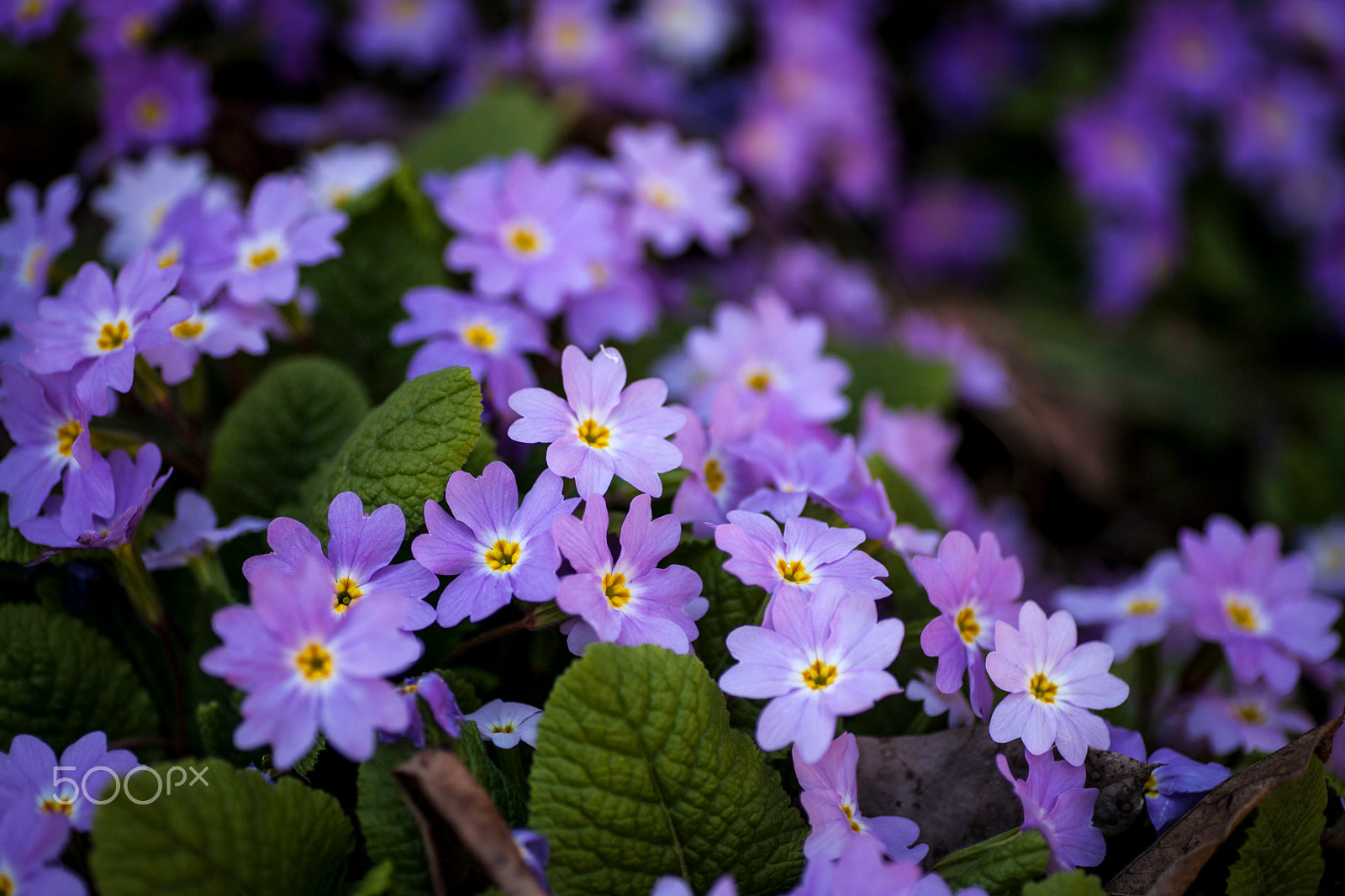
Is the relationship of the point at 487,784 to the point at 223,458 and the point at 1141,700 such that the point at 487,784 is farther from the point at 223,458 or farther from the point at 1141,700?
the point at 1141,700

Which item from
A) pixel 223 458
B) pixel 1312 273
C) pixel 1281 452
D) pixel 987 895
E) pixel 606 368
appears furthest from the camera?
pixel 1312 273

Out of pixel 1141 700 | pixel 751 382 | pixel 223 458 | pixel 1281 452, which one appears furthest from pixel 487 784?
pixel 1281 452

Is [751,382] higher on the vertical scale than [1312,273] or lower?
higher

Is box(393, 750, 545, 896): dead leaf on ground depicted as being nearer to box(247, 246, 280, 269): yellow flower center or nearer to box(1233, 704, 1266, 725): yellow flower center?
box(247, 246, 280, 269): yellow flower center

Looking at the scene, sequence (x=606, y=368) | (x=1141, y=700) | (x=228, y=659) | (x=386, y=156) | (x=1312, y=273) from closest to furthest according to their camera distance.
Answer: (x=228, y=659) < (x=606, y=368) < (x=1141, y=700) < (x=386, y=156) < (x=1312, y=273)

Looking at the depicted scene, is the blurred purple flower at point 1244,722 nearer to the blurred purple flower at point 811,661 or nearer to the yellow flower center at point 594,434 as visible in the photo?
the blurred purple flower at point 811,661

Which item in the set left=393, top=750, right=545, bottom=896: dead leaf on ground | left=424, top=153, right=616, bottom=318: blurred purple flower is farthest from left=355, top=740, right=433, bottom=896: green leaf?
left=424, top=153, right=616, bottom=318: blurred purple flower

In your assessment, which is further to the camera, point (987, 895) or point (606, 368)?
point (606, 368)

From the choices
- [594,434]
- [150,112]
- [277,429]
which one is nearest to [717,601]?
[594,434]
